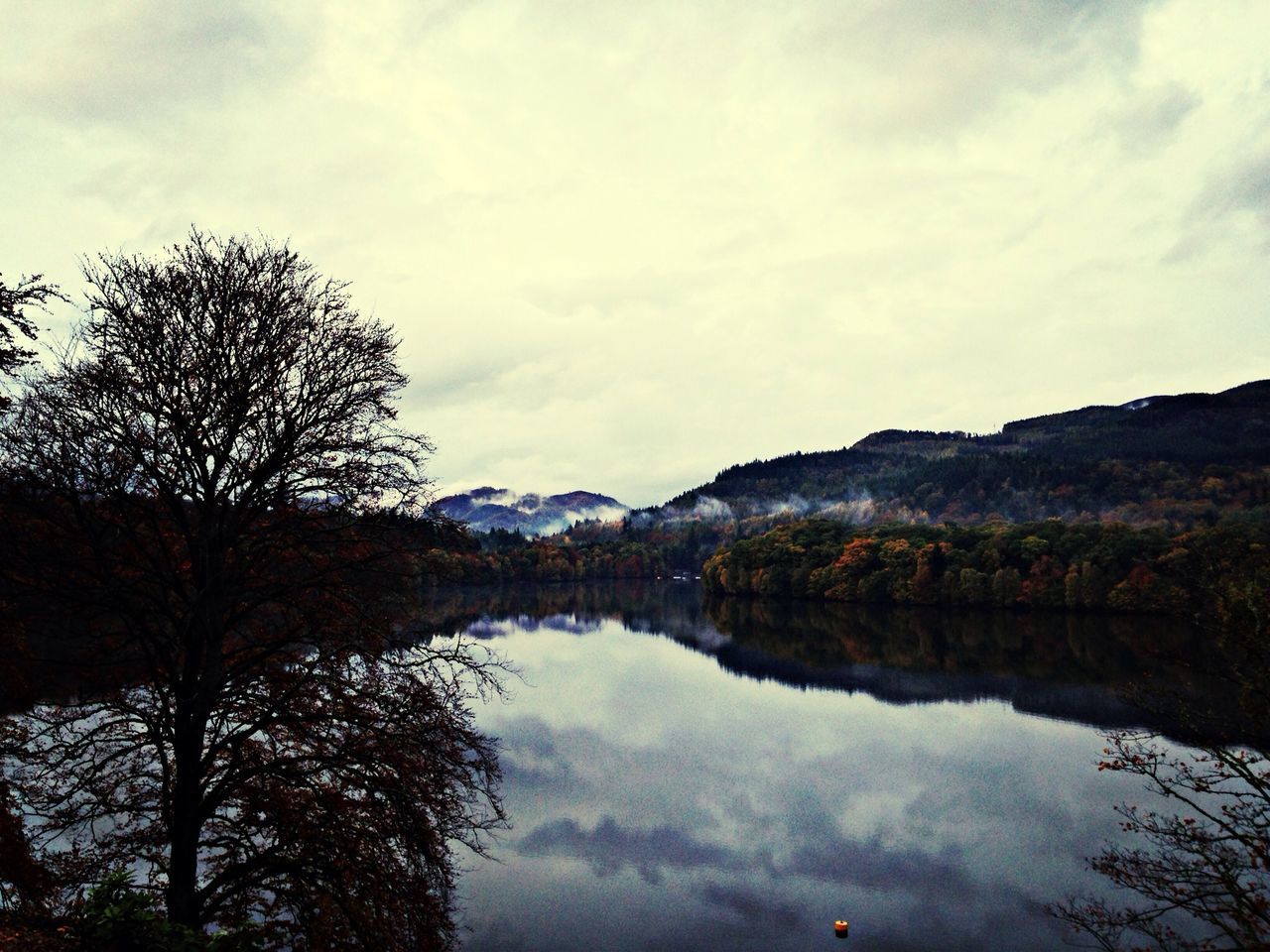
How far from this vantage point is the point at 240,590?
15.1 m

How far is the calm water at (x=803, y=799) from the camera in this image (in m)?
26.6

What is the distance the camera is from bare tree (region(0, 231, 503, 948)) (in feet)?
44.9

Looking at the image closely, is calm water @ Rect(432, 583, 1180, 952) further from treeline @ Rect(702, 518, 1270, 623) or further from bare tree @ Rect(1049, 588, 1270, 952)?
treeline @ Rect(702, 518, 1270, 623)

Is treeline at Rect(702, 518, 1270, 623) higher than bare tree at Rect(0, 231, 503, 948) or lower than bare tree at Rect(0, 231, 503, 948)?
lower

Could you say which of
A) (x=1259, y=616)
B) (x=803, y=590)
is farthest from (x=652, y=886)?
(x=803, y=590)

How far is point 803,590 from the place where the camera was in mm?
162125

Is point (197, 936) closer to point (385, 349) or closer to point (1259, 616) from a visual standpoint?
point (385, 349)

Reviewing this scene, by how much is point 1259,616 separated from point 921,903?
15798mm

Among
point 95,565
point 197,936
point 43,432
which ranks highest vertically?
point 43,432

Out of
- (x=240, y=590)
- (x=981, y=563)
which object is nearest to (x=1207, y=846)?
(x=240, y=590)

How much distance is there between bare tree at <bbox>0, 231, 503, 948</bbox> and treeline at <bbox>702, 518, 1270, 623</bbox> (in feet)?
239

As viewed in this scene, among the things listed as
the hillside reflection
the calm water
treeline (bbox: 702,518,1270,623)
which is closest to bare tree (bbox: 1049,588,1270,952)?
the calm water

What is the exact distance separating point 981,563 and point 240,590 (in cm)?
13632

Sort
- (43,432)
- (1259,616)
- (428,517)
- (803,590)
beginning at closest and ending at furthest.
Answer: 1. (43,432)
2. (428,517)
3. (1259,616)
4. (803,590)
